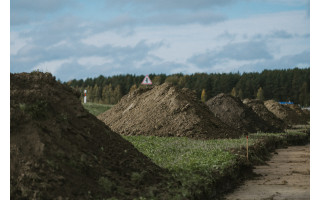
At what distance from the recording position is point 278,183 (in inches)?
466

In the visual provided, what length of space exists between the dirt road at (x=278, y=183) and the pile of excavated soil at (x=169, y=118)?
4.38 m

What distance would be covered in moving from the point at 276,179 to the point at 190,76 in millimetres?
82414

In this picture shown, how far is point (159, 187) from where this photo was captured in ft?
28.1

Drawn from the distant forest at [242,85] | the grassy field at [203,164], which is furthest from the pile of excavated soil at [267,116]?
the distant forest at [242,85]

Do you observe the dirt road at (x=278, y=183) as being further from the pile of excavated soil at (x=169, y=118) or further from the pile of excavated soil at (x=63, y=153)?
the pile of excavated soil at (x=169, y=118)

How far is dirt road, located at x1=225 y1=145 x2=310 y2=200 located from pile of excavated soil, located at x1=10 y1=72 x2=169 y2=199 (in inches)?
93.4

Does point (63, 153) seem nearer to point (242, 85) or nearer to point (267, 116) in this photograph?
point (267, 116)

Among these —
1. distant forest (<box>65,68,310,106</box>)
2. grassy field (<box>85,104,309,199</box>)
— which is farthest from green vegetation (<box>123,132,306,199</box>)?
distant forest (<box>65,68,310,106</box>)

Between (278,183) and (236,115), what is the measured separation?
1564 cm

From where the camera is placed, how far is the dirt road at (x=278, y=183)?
1019 centimetres

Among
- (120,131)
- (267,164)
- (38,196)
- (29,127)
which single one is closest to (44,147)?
(29,127)

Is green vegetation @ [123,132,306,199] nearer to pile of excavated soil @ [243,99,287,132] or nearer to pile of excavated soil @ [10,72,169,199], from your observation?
pile of excavated soil @ [10,72,169,199]

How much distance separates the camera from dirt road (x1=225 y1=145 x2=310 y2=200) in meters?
10.2

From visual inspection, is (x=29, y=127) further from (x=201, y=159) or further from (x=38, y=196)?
(x=201, y=159)
